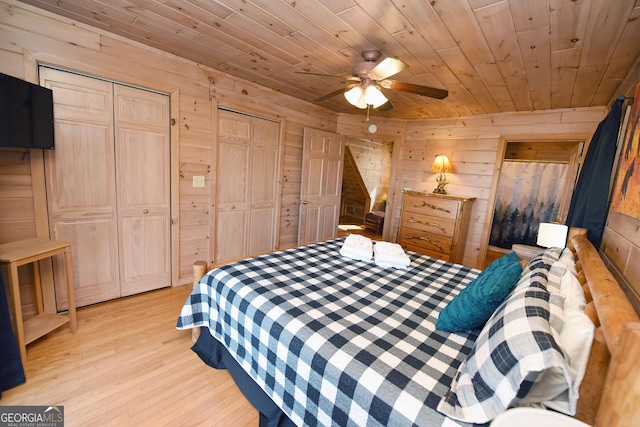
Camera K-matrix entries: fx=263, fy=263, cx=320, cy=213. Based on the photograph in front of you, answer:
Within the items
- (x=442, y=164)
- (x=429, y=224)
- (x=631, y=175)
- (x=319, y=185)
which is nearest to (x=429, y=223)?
(x=429, y=224)

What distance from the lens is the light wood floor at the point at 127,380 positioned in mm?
1431

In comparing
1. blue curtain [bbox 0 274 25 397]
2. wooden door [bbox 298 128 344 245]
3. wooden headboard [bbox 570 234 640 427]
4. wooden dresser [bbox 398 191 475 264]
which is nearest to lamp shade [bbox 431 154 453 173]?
wooden dresser [bbox 398 191 475 264]

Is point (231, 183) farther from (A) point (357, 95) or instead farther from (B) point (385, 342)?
(B) point (385, 342)

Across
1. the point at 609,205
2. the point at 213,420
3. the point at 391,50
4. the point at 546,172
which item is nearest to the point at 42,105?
the point at 213,420

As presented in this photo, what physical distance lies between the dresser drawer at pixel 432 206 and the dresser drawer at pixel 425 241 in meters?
0.29

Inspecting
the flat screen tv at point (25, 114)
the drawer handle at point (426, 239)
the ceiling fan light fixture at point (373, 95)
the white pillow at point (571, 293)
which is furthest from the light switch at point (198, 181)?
the white pillow at point (571, 293)

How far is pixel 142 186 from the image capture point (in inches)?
98.5

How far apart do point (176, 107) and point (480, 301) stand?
9.59ft

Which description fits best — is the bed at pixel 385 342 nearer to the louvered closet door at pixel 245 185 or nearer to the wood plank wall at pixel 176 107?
the wood plank wall at pixel 176 107

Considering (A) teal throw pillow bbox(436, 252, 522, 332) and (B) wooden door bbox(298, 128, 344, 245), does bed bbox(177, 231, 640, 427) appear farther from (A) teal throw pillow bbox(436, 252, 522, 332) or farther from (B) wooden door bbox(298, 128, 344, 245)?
(B) wooden door bbox(298, 128, 344, 245)

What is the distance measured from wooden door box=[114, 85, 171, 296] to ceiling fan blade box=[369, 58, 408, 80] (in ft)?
6.55

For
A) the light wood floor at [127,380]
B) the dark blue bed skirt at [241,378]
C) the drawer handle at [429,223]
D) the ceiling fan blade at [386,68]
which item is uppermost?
the ceiling fan blade at [386,68]

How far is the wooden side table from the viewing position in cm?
158

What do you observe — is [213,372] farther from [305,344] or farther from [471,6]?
[471,6]
